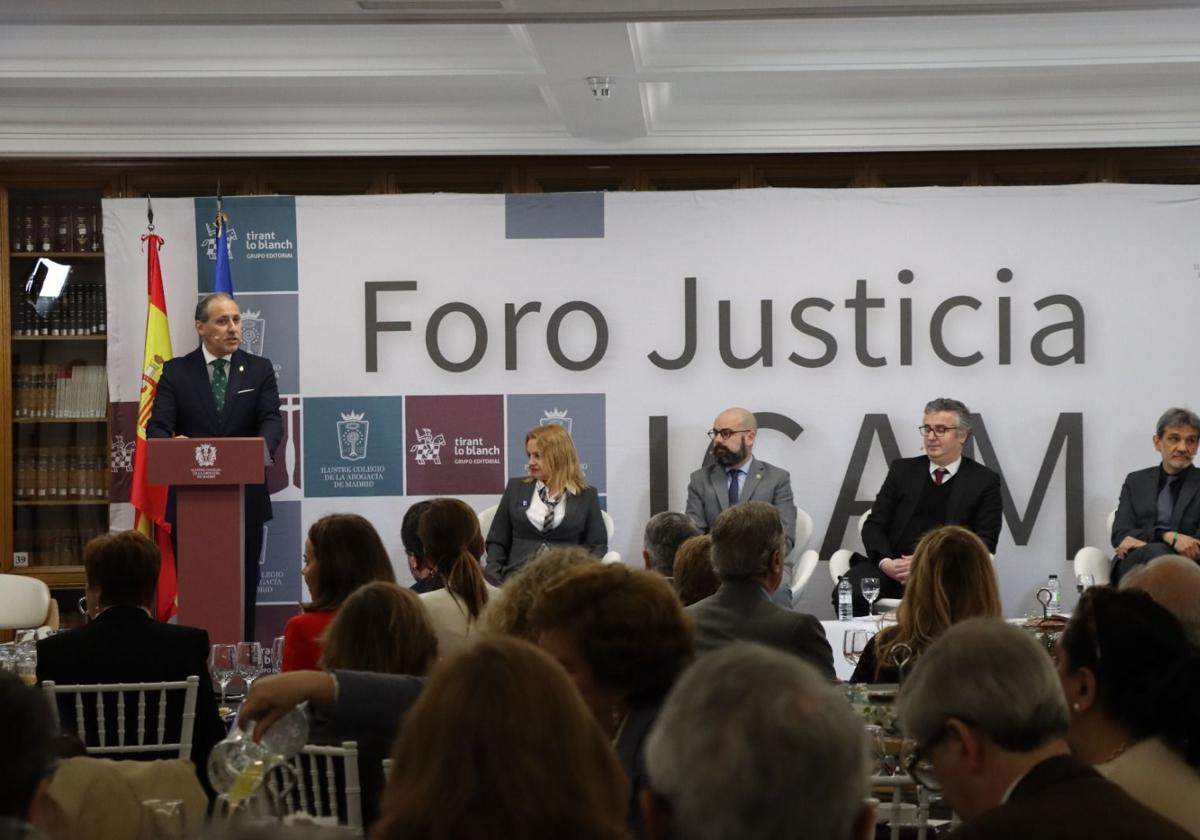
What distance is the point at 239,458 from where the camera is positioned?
670 centimetres

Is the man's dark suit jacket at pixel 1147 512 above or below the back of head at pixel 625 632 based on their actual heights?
below

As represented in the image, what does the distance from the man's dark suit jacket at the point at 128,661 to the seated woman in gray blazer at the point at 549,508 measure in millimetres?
A: 3710

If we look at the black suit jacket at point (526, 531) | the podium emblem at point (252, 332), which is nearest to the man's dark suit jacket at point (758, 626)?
the black suit jacket at point (526, 531)

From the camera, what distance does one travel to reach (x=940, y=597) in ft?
13.2

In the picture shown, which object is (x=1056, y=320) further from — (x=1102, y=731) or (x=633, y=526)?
(x=1102, y=731)

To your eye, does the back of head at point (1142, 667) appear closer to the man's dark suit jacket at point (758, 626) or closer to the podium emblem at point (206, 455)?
the man's dark suit jacket at point (758, 626)

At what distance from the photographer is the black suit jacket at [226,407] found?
7.88 metres

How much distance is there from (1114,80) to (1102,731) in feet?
21.6

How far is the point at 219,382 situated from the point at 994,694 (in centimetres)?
659

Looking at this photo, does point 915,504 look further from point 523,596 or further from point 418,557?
point 523,596

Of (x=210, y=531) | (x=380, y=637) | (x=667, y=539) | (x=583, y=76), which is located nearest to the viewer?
(x=380, y=637)

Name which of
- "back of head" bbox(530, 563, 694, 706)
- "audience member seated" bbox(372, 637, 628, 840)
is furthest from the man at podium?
"audience member seated" bbox(372, 637, 628, 840)

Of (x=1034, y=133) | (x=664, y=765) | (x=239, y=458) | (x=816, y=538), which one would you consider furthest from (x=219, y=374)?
(x=664, y=765)

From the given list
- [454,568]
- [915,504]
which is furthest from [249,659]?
[915,504]
